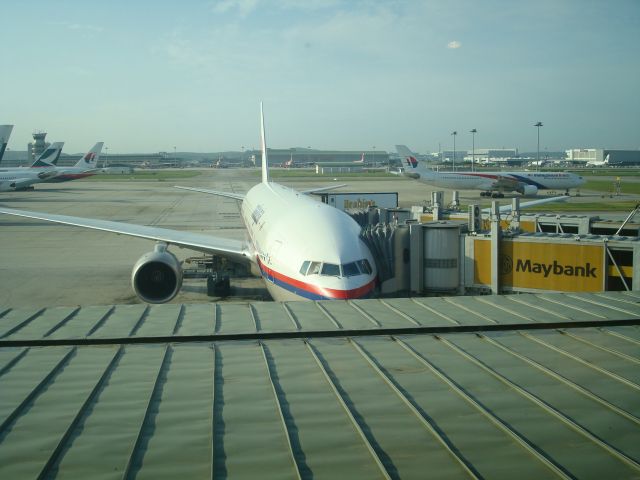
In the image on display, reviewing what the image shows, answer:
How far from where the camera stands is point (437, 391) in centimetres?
579

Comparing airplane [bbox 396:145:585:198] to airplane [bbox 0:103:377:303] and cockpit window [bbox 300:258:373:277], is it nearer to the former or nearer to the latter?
airplane [bbox 0:103:377:303]

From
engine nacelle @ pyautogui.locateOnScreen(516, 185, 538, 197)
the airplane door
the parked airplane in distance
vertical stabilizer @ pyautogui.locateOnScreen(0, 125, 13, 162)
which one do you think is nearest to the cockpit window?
the airplane door

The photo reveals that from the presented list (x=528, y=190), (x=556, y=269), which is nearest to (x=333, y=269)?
(x=556, y=269)

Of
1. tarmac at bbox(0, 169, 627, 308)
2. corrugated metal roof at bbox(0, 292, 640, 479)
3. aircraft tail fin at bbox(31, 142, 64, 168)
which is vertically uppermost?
aircraft tail fin at bbox(31, 142, 64, 168)

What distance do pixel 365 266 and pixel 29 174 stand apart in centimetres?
6543

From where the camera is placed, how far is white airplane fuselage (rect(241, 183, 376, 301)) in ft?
43.2

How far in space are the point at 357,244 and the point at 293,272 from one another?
174 centimetres

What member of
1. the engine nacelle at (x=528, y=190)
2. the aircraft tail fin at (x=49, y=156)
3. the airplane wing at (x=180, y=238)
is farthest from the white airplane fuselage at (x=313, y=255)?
the aircraft tail fin at (x=49, y=156)

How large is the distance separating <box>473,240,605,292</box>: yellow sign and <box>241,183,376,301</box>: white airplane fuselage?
135 inches

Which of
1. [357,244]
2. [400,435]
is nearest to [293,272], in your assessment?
[357,244]

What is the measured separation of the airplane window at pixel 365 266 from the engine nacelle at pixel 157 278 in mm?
6754

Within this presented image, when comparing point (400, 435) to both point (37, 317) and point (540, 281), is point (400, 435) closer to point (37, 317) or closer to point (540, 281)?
point (37, 317)

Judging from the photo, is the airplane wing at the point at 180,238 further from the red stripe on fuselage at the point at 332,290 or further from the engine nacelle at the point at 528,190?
the engine nacelle at the point at 528,190

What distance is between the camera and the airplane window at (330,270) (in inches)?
523
